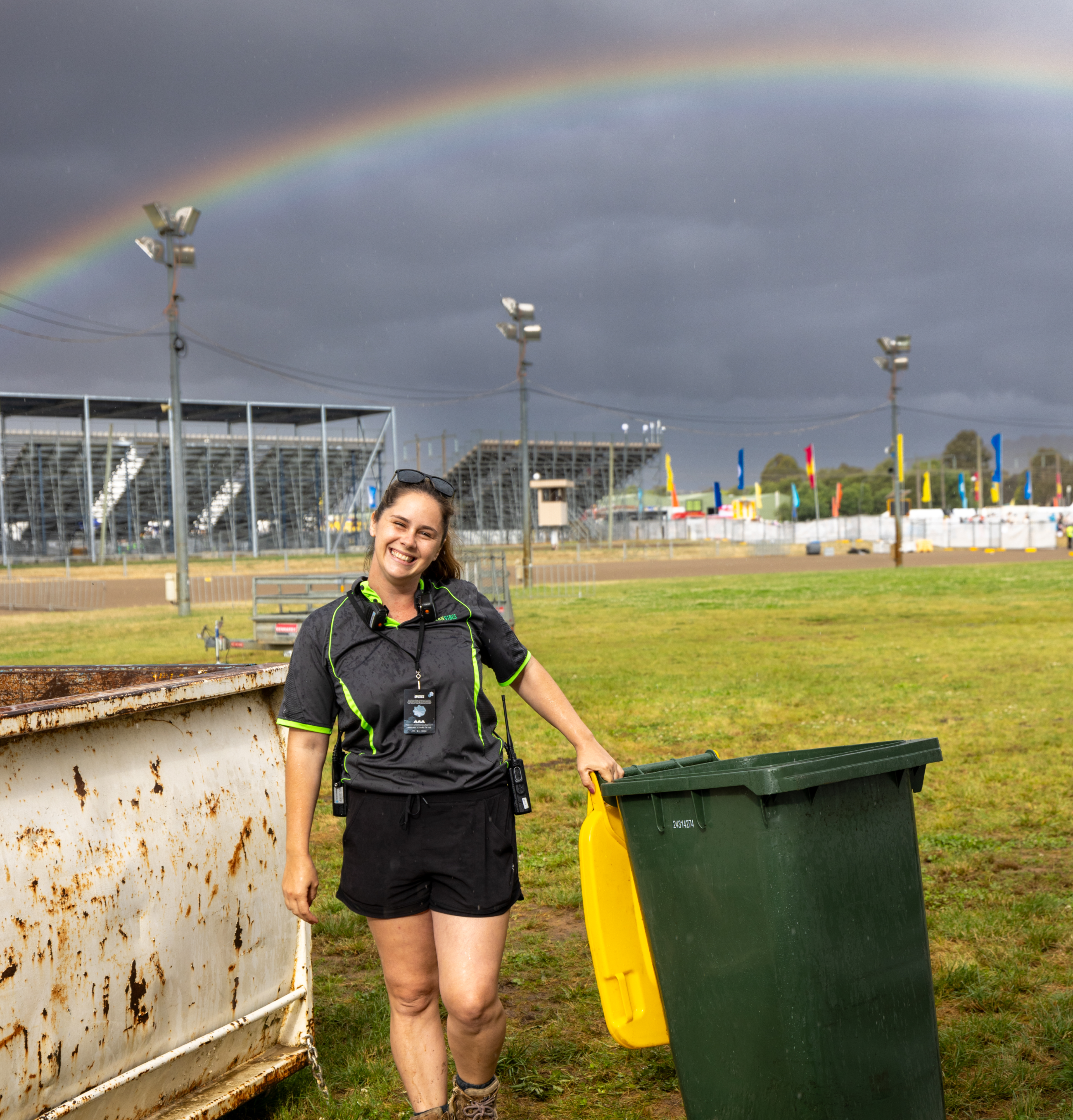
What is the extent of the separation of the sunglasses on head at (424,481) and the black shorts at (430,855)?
813mm

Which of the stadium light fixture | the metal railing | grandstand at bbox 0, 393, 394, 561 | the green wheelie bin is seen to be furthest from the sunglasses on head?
grandstand at bbox 0, 393, 394, 561

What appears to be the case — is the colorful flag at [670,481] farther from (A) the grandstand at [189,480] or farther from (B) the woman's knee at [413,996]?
(B) the woman's knee at [413,996]

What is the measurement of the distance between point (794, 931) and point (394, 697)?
107 cm

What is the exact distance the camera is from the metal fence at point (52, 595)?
32656mm

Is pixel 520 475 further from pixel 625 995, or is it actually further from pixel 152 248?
pixel 625 995

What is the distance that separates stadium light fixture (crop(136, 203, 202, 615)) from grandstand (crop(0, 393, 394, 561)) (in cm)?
3487

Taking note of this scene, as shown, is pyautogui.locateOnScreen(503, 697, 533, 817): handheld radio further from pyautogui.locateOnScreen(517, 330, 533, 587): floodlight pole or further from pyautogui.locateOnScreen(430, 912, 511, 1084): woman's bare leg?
pyautogui.locateOnScreen(517, 330, 533, 587): floodlight pole


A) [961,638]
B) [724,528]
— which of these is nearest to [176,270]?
[961,638]

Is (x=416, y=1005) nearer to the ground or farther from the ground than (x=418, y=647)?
nearer to the ground

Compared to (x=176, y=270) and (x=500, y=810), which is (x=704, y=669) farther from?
(x=176, y=270)

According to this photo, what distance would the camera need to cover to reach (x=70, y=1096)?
2.52 m

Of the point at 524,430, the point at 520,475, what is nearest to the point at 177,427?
the point at 524,430

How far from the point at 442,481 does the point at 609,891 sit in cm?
119

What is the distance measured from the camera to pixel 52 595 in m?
36.3
